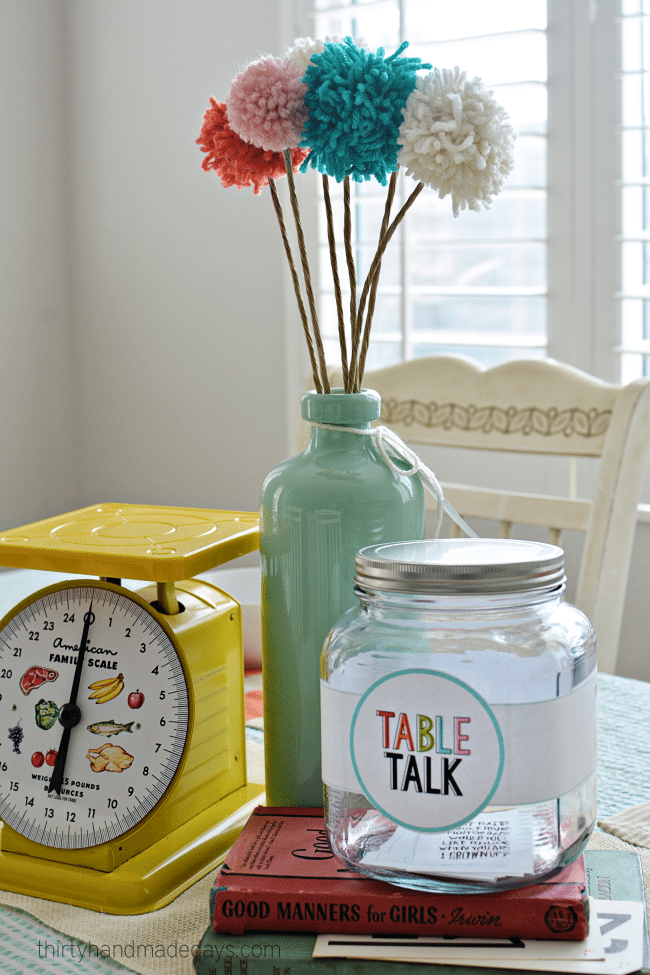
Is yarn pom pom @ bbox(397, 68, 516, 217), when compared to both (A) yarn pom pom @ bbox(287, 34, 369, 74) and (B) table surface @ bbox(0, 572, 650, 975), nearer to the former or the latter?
(A) yarn pom pom @ bbox(287, 34, 369, 74)

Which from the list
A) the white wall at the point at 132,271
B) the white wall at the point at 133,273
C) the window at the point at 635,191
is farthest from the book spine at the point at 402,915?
the white wall at the point at 132,271

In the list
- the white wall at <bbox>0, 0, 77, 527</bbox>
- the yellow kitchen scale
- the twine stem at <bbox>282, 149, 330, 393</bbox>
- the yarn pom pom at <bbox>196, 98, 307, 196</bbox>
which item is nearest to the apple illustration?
the yellow kitchen scale

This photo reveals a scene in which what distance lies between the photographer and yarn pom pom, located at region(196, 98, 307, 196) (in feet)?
2.05

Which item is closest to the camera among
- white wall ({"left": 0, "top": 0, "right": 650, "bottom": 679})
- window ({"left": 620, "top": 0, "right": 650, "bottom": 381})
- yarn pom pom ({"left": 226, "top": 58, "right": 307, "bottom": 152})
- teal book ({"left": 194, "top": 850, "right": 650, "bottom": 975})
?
teal book ({"left": 194, "top": 850, "right": 650, "bottom": 975})

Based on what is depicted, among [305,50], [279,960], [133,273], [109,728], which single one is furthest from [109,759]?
[133,273]

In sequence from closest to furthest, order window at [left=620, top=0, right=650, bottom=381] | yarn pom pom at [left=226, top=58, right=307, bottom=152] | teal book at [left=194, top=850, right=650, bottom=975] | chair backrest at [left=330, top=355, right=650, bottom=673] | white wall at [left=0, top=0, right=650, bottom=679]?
teal book at [left=194, top=850, right=650, bottom=975]
yarn pom pom at [left=226, top=58, right=307, bottom=152]
chair backrest at [left=330, top=355, right=650, bottom=673]
window at [left=620, top=0, right=650, bottom=381]
white wall at [left=0, top=0, right=650, bottom=679]

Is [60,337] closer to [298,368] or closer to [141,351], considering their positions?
[141,351]

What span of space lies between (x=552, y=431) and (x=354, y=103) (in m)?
0.81

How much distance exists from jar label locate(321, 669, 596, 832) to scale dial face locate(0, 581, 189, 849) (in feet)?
0.52

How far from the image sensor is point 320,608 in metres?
0.60

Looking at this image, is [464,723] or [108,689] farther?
[108,689]

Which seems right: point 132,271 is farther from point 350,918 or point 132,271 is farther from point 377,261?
point 350,918

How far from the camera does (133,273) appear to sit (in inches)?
95.4

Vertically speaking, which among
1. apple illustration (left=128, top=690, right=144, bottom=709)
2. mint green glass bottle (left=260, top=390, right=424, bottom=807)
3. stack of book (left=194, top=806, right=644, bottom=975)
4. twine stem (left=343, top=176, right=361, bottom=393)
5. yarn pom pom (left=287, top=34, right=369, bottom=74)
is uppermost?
yarn pom pom (left=287, top=34, right=369, bottom=74)
